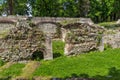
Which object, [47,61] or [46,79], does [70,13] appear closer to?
[47,61]

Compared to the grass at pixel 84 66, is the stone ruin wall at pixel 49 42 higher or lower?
higher

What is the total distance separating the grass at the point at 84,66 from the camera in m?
15.7

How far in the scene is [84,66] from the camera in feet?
56.1

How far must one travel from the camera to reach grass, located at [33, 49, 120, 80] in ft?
51.5

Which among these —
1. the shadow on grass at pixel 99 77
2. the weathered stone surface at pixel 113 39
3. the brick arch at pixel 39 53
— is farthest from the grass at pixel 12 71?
the weathered stone surface at pixel 113 39

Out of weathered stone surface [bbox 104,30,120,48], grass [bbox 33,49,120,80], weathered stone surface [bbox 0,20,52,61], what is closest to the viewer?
grass [bbox 33,49,120,80]

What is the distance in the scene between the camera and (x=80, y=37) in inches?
821

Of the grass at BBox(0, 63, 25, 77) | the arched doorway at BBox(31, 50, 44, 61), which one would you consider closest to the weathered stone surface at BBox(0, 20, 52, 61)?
the arched doorway at BBox(31, 50, 44, 61)

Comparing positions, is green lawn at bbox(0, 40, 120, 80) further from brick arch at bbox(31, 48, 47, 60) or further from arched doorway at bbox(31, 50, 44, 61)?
arched doorway at bbox(31, 50, 44, 61)

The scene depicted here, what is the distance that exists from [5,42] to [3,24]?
697cm

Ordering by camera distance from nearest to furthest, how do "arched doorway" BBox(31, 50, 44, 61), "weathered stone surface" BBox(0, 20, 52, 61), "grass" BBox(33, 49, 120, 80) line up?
"grass" BBox(33, 49, 120, 80)
"weathered stone surface" BBox(0, 20, 52, 61)
"arched doorway" BBox(31, 50, 44, 61)

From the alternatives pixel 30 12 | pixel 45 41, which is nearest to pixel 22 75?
pixel 45 41

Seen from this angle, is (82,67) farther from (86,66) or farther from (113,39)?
(113,39)

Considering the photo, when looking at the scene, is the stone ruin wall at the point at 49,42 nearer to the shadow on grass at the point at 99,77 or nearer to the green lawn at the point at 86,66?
the green lawn at the point at 86,66
